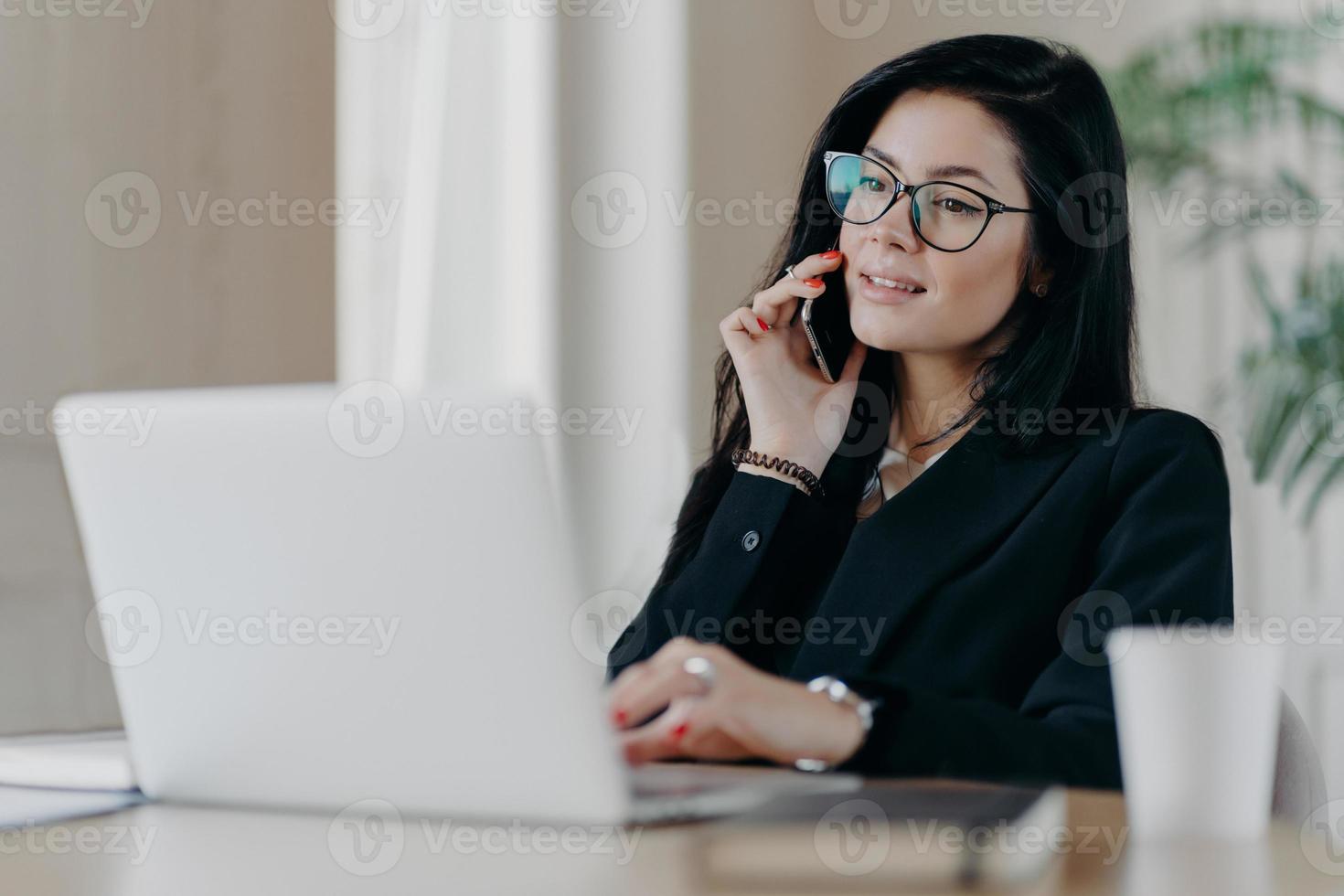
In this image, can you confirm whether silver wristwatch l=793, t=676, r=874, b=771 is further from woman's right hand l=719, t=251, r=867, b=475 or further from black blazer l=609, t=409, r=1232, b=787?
woman's right hand l=719, t=251, r=867, b=475

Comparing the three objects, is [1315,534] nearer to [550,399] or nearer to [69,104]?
[550,399]

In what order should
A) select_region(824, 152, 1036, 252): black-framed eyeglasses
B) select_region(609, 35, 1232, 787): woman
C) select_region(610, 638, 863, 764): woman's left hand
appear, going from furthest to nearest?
1. select_region(824, 152, 1036, 252): black-framed eyeglasses
2. select_region(609, 35, 1232, 787): woman
3. select_region(610, 638, 863, 764): woman's left hand

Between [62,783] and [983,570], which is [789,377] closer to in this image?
[983,570]

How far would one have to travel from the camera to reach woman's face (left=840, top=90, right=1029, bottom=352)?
1.55 m

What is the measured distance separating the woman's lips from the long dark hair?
0.44ft

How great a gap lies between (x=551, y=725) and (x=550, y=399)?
2314 mm

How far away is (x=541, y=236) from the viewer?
2955 mm

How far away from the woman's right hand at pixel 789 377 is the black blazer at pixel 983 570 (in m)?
0.08

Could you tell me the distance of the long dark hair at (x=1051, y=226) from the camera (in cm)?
156

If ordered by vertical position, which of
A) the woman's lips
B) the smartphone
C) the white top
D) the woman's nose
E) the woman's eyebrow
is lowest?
the white top

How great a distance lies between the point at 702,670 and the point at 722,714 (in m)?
0.03

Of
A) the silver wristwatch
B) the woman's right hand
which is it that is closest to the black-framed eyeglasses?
the woman's right hand

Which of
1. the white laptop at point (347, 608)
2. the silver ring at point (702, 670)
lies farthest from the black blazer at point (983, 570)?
the white laptop at point (347, 608)

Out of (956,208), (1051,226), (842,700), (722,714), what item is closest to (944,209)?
(956,208)
